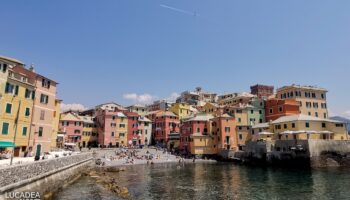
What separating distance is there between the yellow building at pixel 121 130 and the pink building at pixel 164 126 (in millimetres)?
12904

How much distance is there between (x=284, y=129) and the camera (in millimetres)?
69750

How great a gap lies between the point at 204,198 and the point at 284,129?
48.4 meters

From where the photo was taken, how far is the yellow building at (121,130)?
3597 inches

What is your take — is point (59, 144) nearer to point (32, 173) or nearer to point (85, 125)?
point (85, 125)

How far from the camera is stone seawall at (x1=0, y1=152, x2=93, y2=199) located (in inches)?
711

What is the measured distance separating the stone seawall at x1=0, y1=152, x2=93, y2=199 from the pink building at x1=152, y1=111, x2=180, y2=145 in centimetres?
5952

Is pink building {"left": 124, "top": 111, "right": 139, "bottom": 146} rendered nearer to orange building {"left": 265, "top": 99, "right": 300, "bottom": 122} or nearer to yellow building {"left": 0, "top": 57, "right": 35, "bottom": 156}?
orange building {"left": 265, "top": 99, "right": 300, "bottom": 122}

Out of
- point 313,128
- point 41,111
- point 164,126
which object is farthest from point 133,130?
point 313,128

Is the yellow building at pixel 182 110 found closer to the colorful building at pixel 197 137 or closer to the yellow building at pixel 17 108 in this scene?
the colorful building at pixel 197 137

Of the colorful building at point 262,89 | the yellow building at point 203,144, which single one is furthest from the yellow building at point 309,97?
the colorful building at point 262,89

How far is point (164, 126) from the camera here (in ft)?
321

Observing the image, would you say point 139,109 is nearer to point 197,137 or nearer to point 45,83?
point 197,137

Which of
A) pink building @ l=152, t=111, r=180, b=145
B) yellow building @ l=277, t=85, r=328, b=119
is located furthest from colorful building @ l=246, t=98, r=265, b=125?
pink building @ l=152, t=111, r=180, b=145

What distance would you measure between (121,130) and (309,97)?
214ft
